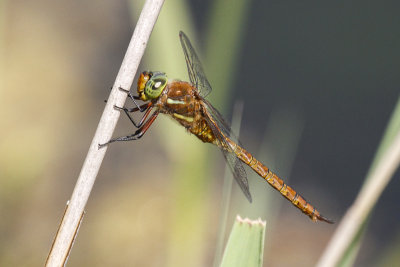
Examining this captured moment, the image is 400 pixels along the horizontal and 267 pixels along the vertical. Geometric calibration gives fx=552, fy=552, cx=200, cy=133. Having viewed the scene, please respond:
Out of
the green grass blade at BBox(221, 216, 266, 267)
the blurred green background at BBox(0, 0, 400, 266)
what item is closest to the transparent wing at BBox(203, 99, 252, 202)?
the blurred green background at BBox(0, 0, 400, 266)

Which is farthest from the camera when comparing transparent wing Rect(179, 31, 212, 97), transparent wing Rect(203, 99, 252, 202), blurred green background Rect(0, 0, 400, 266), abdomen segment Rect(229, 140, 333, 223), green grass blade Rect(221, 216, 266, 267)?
blurred green background Rect(0, 0, 400, 266)

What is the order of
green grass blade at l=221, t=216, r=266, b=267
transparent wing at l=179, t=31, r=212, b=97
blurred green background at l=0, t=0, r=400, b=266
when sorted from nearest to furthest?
1. green grass blade at l=221, t=216, r=266, b=267
2. transparent wing at l=179, t=31, r=212, b=97
3. blurred green background at l=0, t=0, r=400, b=266

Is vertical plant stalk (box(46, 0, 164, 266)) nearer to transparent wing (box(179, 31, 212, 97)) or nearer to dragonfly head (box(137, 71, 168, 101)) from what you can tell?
transparent wing (box(179, 31, 212, 97))

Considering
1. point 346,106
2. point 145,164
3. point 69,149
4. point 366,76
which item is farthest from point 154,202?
point 366,76

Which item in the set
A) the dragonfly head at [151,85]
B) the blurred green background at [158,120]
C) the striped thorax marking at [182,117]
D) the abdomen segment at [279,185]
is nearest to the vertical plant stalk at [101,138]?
the dragonfly head at [151,85]

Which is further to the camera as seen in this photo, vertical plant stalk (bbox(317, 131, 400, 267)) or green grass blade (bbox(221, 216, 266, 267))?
vertical plant stalk (bbox(317, 131, 400, 267))

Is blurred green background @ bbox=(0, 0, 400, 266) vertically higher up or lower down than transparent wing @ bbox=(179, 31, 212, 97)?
lower down

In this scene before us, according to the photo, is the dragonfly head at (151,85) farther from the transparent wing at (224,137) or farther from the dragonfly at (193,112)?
the transparent wing at (224,137)

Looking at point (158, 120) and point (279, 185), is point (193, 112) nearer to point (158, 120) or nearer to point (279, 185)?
point (279, 185)

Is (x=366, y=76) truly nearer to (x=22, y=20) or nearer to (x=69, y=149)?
(x=69, y=149)
